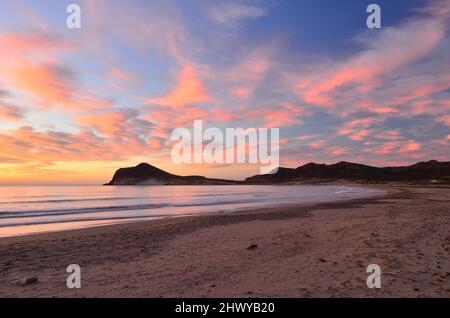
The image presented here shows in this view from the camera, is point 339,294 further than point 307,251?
No

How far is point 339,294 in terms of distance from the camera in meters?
6.70

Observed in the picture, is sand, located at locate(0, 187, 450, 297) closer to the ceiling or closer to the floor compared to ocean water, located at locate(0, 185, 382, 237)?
closer to the ceiling

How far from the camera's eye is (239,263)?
31.6ft

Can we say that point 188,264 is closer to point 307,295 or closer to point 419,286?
point 307,295

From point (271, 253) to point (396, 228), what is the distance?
7221 mm

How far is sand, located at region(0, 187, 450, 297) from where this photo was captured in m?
7.21

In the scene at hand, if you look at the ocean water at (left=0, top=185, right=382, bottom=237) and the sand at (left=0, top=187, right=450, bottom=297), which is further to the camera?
the ocean water at (left=0, top=185, right=382, bottom=237)

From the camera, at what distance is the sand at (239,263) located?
23.7 ft

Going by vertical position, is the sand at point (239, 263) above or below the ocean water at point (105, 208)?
above

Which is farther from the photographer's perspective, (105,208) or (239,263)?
(105,208)

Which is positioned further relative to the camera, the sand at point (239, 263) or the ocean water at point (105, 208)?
the ocean water at point (105, 208)
